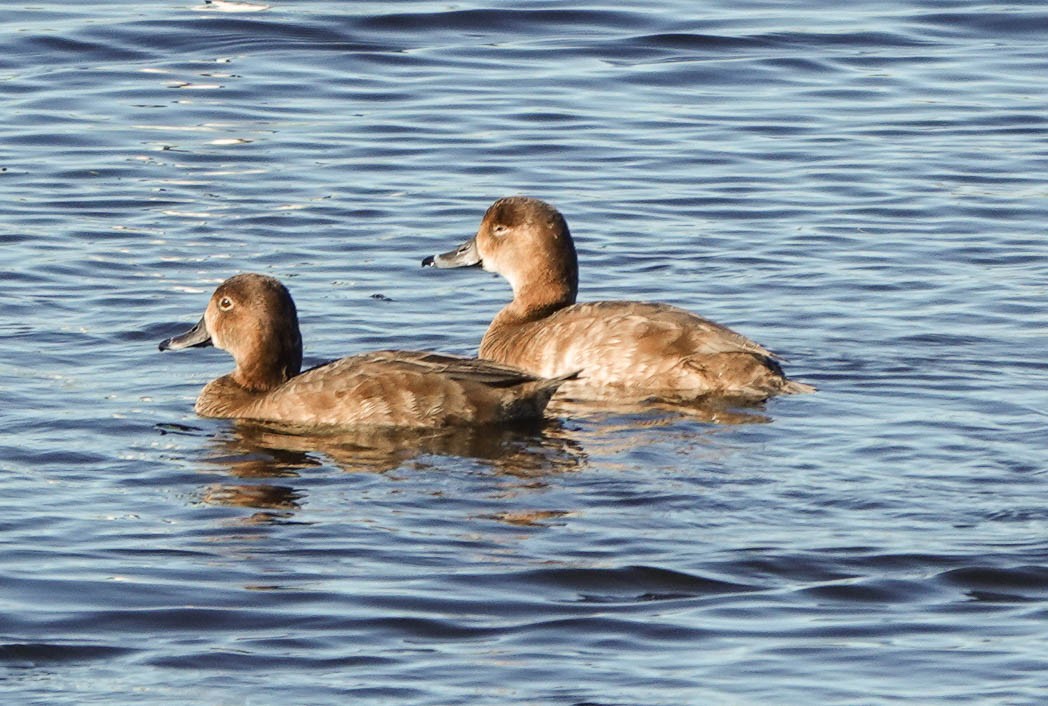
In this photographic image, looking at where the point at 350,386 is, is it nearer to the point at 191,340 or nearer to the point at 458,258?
the point at 191,340

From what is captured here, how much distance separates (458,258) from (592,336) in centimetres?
164

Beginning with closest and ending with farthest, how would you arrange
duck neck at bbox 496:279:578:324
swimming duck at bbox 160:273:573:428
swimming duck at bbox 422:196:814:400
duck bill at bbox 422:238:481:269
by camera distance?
swimming duck at bbox 160:273:573:428 < swimming duck at bbox 422:196:814:400 < duck neck at bbox 496:279:578:324 < duck bill at bbox 422:238:481:269

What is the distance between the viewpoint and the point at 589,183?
1532 centimetres

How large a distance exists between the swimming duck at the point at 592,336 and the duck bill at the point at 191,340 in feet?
4.66

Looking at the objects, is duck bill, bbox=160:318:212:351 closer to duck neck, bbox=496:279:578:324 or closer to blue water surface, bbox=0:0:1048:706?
blue water surface, bbox=0:0:1048:706

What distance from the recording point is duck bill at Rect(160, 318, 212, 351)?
430 inches

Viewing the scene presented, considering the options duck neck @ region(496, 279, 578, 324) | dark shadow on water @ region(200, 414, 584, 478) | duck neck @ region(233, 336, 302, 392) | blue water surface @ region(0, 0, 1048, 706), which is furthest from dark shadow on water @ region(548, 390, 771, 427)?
duck neck @ region(233, 336, 302, 392)

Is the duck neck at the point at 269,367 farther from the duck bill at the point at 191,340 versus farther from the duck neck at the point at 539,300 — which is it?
the duck neck at the point at 539,300

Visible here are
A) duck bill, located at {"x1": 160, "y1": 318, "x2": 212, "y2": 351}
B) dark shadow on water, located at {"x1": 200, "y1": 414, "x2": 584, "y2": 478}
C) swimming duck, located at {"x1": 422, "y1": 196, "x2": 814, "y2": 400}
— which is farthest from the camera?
duck bill, located at {"x1": 160, "y1": 318, "x2": 212, "y2": 351}

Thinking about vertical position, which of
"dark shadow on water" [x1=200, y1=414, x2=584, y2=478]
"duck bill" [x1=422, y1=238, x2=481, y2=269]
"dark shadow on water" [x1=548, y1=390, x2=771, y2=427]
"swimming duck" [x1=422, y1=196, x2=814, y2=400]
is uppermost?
"duck bill" [x1=422, y1=238, x2=481, y2=269]

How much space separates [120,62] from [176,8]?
1864 mm

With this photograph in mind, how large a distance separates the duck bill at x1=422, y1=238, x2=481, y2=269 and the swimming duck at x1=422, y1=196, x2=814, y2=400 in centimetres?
14

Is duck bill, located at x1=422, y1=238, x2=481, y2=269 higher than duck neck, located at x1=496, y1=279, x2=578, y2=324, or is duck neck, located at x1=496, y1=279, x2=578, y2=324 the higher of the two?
duck bill, located at x1=422, y1=238, x2=481, y2=269

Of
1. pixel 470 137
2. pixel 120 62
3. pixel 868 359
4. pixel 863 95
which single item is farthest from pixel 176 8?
pixel 868 359
